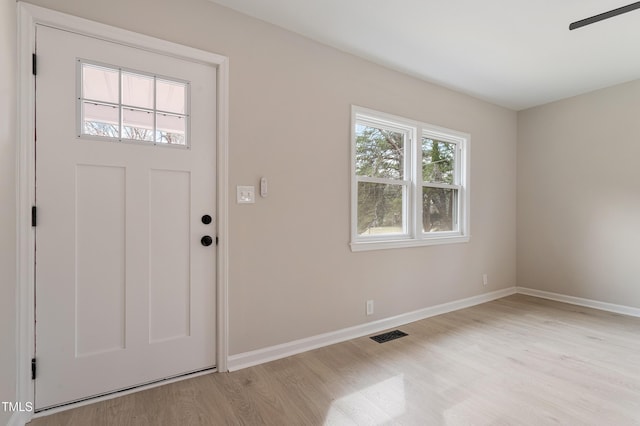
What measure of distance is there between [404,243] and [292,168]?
1.51m

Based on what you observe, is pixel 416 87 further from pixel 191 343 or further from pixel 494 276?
pixel 191 343

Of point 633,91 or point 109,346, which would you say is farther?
point 633,91

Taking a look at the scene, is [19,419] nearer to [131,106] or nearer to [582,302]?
[131,106]

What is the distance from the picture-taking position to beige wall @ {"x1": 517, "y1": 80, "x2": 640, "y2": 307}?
3.54 meters

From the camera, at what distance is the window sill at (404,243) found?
2908mm

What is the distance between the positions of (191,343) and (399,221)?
2321 millimetres

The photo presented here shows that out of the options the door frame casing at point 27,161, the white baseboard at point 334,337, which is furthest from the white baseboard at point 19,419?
the white baseboard at point 334,337

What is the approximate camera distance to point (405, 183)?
3.36 meters

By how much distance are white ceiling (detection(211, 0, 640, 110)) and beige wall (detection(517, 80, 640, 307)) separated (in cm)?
46

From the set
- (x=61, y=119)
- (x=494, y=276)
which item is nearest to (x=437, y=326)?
(x=494, y=276)

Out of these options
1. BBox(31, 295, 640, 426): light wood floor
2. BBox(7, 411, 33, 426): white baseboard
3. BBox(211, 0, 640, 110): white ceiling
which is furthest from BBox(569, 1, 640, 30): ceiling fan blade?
BBox(7, 411, 33, 426): white baseboard

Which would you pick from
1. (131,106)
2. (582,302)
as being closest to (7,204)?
(131,106)

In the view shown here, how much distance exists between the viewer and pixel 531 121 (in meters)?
4.36

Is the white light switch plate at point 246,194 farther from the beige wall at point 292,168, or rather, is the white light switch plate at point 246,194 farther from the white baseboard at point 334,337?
the white baseboard at point 334,337
